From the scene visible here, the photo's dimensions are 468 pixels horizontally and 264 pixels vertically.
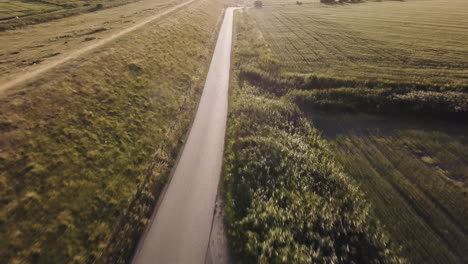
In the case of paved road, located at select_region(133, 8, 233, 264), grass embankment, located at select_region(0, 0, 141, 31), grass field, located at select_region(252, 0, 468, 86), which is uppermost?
grass embankment, located at select_region(0, 0, 141, 31)

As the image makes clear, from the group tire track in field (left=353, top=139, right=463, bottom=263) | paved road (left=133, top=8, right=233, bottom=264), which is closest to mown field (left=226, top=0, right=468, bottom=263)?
tire track in field (left=353, top=139, right=463, bottom=263)

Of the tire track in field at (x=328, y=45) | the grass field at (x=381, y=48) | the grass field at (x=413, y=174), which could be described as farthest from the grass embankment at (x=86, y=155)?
the tire track in field at (x=328, y=45)

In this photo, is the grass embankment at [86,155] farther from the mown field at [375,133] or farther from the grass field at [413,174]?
the grass field at [413,174]

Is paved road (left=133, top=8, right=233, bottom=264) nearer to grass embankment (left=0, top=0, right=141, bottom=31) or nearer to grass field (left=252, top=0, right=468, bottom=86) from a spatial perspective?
grass field (left=252, top=0, right=468, bottom=86)

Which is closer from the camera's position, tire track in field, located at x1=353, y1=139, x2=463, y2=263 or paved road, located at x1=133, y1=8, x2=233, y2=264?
tire track in field, located at x1=353, y1=139, x2=463, y2=263

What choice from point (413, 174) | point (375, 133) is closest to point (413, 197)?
point (413, 174)

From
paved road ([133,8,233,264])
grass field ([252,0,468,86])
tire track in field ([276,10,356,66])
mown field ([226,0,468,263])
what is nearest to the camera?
paved road ([133,8,233,264])
